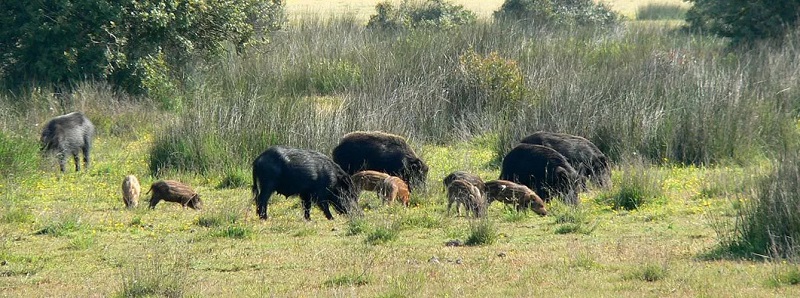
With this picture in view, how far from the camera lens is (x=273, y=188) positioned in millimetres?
12320

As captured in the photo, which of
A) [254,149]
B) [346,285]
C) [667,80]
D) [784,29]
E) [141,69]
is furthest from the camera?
[784,29]

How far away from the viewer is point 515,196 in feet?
40.6

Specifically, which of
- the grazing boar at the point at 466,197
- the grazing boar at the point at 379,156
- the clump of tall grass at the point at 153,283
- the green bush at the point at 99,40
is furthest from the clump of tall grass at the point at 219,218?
the green bush at the point at 99,40

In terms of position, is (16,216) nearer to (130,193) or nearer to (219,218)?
(130,193)

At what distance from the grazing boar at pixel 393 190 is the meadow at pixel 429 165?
274 mm

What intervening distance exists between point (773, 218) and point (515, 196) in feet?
12.3

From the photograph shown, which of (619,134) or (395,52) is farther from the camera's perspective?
(395,52)

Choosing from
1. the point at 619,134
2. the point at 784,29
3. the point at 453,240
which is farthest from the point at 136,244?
the point at 784,29

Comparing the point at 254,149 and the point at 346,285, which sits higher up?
the point at 346,285

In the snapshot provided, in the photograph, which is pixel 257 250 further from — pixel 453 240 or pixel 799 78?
pixel 799 78

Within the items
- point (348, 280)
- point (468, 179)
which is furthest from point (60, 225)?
point (468, 179)

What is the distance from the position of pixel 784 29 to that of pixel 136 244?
59.5 ft

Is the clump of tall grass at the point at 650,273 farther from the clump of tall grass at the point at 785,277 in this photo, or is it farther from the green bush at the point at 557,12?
the green bush at the point at 557,12

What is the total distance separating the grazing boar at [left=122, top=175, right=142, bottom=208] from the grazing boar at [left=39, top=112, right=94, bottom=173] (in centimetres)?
289
